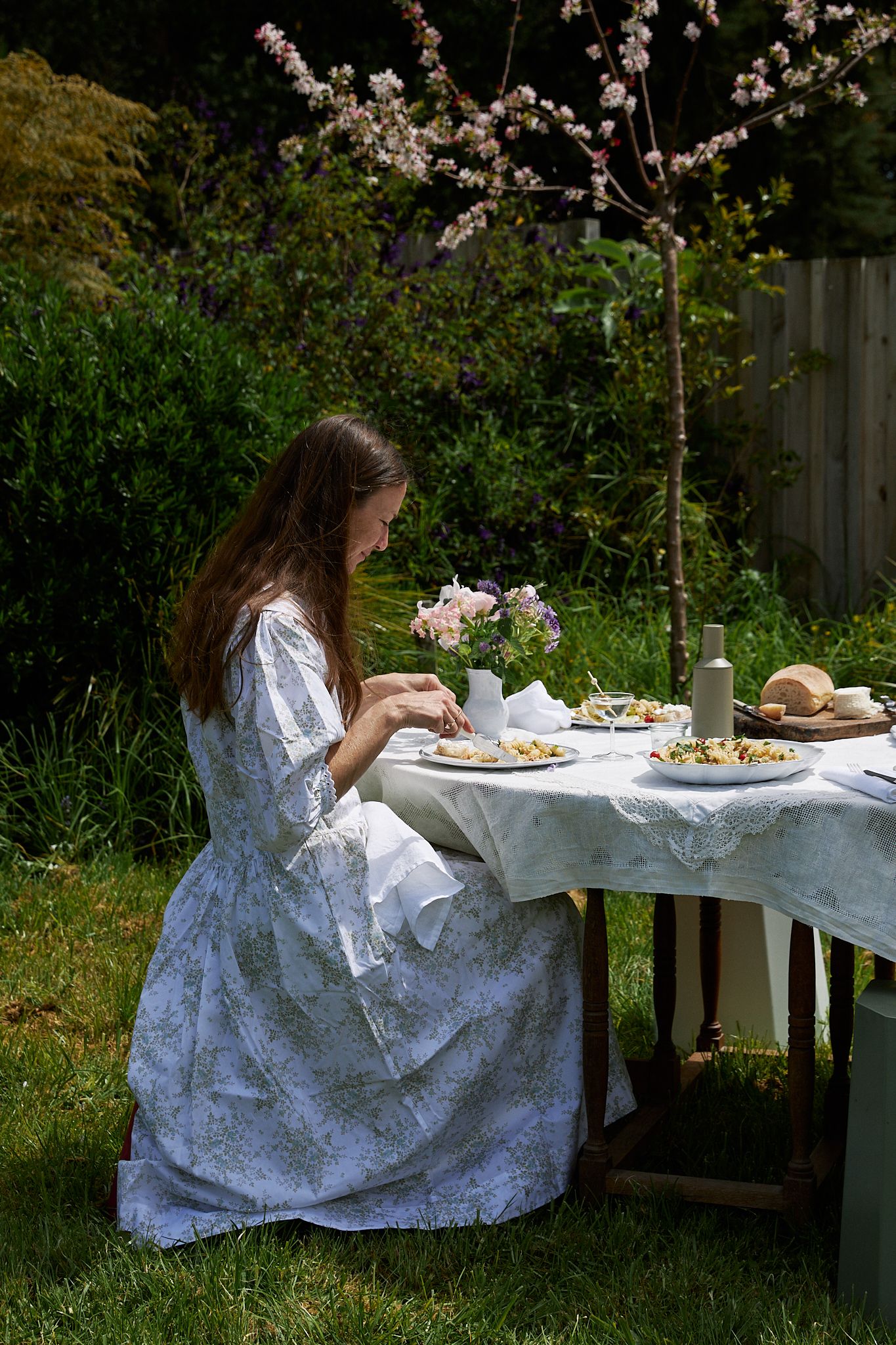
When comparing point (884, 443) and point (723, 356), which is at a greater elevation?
point (723, 356)

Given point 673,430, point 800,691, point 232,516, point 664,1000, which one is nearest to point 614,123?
point 673,430

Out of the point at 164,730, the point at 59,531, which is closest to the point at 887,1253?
the point at 164,730

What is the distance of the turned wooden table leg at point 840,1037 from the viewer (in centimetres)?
272

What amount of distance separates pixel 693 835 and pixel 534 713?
30.0 inches

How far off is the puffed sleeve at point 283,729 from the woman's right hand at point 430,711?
6.9 inches

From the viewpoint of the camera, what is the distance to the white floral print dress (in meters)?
2.44

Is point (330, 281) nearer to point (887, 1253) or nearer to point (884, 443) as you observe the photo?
point (884, 443)

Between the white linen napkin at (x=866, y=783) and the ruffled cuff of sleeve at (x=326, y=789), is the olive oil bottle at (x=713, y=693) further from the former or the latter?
the ruffled cuff of sleeve at (x=326, y=789)

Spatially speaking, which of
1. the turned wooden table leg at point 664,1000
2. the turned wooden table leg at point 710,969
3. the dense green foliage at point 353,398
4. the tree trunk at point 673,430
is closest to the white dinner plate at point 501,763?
the turned wooden table leg at point 664,1000

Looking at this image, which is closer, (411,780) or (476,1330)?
(476,1330)

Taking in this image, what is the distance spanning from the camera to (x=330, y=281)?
6457 millimetres

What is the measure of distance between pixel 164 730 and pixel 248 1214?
2533 millimetres

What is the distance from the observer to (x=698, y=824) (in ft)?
7.36

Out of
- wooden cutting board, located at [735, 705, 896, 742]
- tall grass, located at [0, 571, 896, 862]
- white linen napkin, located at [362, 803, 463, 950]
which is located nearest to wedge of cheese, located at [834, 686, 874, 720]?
wooden cutting board, located at [735, 705, 896, 742]
